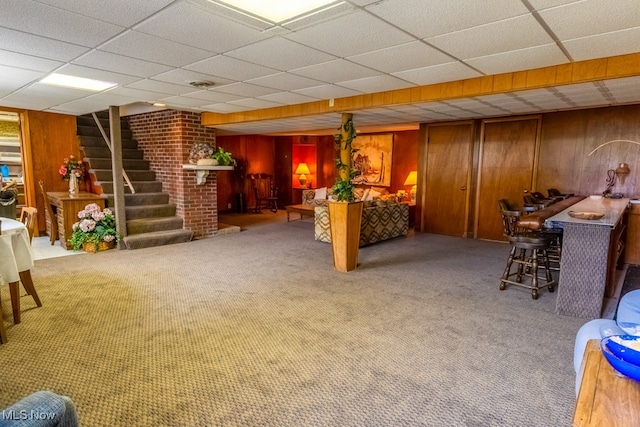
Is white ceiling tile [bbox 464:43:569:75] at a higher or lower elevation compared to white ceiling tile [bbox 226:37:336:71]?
higher

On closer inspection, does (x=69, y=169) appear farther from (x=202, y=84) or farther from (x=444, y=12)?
(x=444, y=12)

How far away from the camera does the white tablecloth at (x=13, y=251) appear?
283 centimetres

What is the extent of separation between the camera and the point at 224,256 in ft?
17.2

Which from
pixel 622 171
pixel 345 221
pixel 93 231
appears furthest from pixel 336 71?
pixel 93 231

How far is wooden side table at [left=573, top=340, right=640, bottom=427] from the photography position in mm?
1090

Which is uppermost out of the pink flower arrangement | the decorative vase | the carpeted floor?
the pink flower arrangement

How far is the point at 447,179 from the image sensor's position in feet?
22.8

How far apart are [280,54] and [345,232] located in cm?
224

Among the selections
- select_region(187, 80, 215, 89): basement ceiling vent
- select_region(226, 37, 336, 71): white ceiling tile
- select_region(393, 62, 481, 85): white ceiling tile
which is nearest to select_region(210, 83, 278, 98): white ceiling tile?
select_region(187, 80, 215, 89): basement ceiling vent

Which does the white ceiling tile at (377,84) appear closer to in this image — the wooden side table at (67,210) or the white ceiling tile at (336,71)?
the white ceiling tile at (336,71)

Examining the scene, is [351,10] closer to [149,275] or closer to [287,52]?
[287,52]

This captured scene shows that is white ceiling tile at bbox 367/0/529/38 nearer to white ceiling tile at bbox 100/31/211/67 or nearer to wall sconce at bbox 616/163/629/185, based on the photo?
white ceiling tile at bbox 100/31/211/67

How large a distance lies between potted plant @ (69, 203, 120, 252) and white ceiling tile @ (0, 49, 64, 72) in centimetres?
274

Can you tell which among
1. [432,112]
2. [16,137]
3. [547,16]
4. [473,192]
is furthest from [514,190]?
[16,137]
